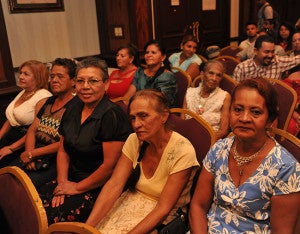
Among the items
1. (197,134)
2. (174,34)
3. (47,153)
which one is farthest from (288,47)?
(47,153)

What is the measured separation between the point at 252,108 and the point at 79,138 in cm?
104

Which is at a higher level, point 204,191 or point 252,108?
point 252,108

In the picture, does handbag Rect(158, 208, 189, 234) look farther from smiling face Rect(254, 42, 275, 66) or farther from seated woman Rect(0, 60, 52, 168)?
smiling face Rect(254, 42, 275, 66)

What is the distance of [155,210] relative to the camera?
145 centimetres

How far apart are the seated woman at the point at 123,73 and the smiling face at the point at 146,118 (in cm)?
176

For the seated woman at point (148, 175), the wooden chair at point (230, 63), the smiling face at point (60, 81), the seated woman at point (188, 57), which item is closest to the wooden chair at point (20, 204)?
the seated woman at point (148, 175)

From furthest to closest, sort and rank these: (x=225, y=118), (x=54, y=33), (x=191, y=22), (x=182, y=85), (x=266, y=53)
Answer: (x=191, y=22) < (x=54, y=33) < (x=182, y=85) < (x=266, y=53) < (x=225, y=118)

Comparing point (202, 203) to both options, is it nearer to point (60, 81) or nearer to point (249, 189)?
point (249, 189)

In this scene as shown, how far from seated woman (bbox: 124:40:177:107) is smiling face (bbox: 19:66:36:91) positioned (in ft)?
2.84

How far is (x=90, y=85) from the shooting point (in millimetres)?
1906

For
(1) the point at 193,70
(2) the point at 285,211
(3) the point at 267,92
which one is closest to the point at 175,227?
(2) the point at 285,211

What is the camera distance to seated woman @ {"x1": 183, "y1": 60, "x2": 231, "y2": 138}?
2591 millimetres

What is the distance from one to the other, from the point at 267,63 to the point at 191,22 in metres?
3.23

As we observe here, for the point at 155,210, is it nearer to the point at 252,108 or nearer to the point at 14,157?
the point at 252,108
